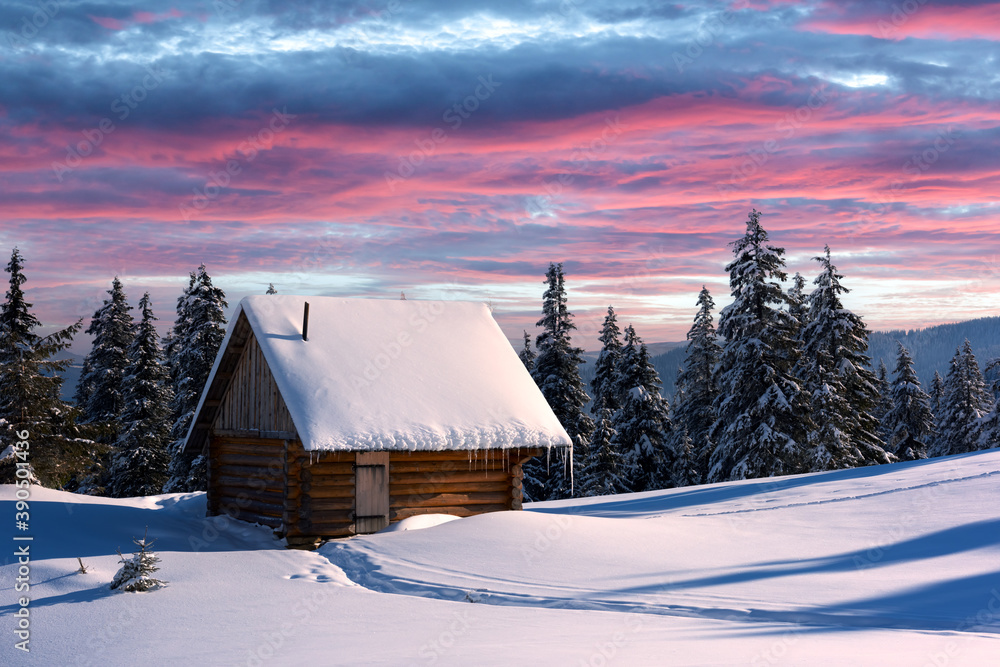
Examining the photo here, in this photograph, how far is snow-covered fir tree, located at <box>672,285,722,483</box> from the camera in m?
44.3

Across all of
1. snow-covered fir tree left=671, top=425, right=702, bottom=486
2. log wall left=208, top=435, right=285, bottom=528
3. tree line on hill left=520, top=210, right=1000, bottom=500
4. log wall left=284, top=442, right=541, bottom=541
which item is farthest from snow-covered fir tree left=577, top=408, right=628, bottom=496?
log wall left=208, top=435, right=285, bottom=528

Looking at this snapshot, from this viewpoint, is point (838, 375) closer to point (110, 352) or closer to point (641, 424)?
point (641, 424)

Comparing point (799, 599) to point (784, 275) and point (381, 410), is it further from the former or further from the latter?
point (784, 275)

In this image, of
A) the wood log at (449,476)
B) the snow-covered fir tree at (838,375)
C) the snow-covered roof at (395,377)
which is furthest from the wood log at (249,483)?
the snow-covered fir tree at (838,375)

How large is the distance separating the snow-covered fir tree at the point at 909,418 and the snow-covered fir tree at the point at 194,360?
40213mm

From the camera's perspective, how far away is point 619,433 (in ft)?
135

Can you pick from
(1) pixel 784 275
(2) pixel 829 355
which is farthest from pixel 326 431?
(2) pixel 829 355

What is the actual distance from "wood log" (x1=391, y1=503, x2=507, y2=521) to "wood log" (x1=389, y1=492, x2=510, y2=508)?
3.1 inches

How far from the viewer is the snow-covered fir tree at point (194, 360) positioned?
32.3 m

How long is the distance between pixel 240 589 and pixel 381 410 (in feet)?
22.3

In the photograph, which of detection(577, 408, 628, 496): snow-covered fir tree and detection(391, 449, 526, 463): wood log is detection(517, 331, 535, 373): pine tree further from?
detection(391, 449, 526, 463): wood log

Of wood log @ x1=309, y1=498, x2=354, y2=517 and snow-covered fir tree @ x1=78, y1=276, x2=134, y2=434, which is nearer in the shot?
wood log @ x1=309, y1=498, x2=354, y2=517

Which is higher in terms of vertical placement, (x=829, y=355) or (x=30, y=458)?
(x=829, y=355)

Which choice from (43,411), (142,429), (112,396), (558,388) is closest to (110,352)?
(112,396)
